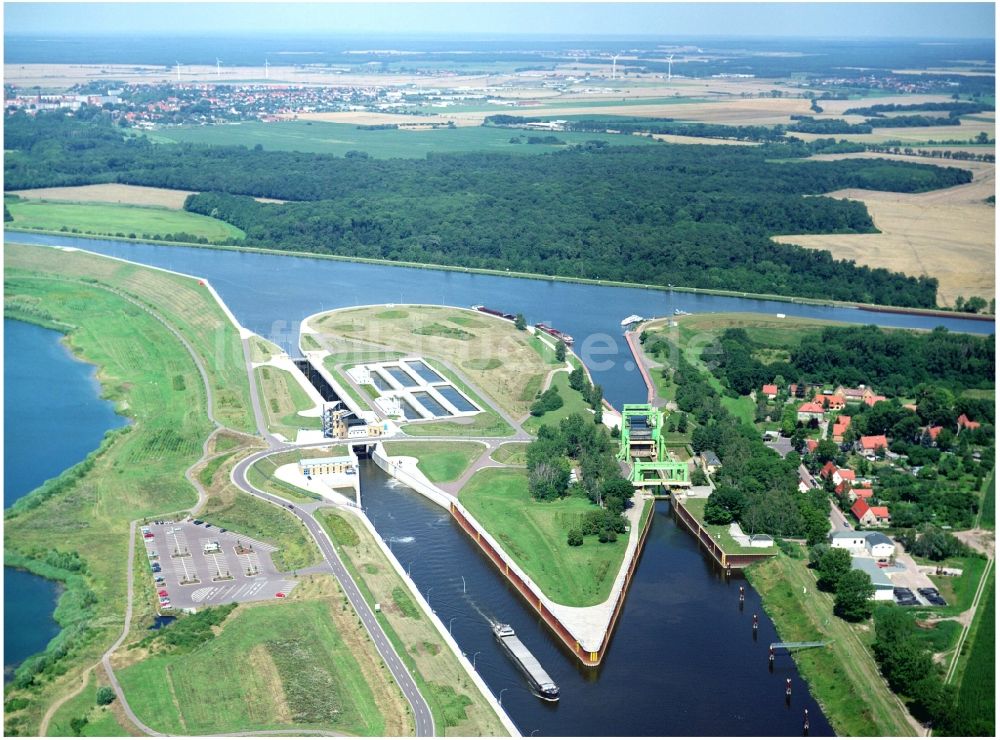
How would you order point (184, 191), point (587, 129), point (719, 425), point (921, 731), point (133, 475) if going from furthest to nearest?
point (587, 129) < point (184, 191) < point (719, 425) < point (133, 475) < point (921, 731)

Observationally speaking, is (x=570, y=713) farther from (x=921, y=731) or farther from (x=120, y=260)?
(x=120, y=260)

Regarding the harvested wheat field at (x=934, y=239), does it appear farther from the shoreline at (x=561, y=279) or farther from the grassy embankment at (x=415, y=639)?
the grassy embankment at (x=415, y=639)

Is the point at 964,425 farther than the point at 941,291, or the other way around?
the point at 941,291

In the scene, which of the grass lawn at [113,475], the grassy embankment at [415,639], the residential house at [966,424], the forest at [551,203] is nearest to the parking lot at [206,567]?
the grass lawn at [113,475]

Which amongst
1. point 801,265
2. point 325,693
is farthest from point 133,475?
point 801,265

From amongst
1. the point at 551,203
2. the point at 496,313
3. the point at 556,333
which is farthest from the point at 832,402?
the point at 551,203

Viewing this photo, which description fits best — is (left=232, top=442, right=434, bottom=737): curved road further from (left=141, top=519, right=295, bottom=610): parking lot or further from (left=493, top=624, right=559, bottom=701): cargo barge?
(left=493, top=624, right=559, bottom=701): cargo barge

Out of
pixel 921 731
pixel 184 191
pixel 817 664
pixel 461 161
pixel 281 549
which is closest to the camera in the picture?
pixel 921 731
